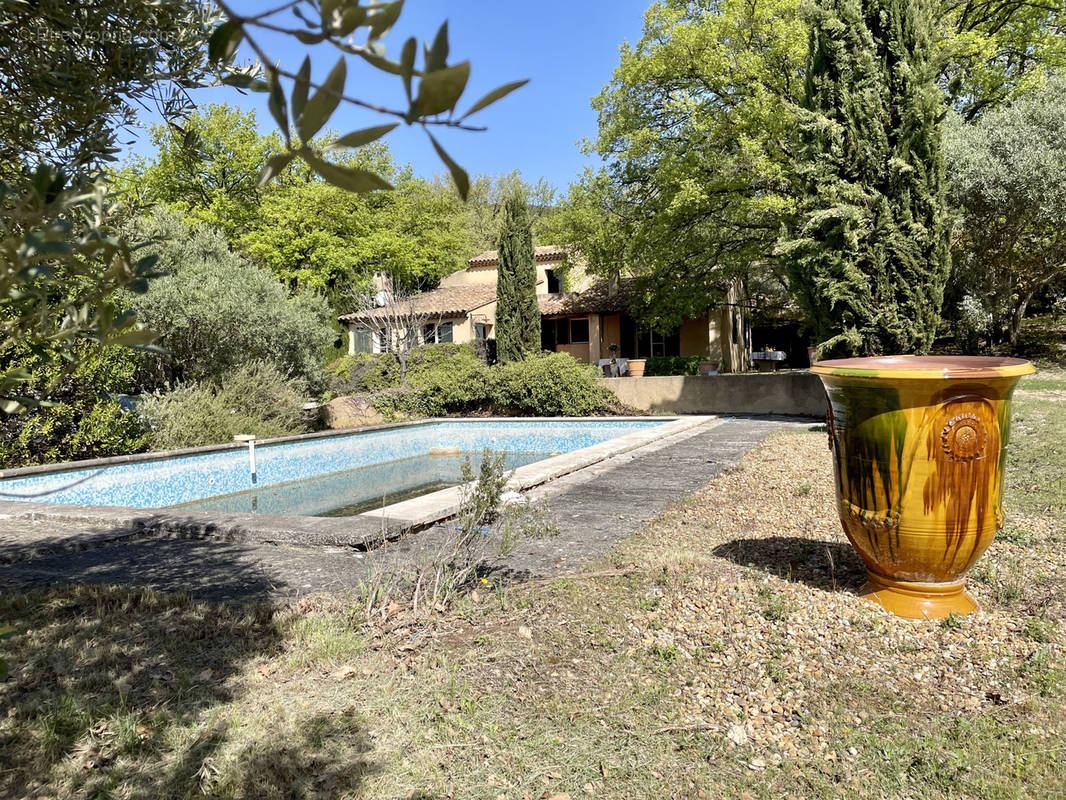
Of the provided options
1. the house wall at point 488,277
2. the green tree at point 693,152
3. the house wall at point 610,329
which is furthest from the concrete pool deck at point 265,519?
the house wall at point 488,277

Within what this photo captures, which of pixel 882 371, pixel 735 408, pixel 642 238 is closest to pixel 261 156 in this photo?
pixel 642 238

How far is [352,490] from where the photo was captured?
36.8ft

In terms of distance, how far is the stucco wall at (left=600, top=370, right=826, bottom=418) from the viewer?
16188 millimetres

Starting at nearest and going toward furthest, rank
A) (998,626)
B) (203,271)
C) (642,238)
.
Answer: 1. (998,626)
2. (203,271)
3. (642,238)

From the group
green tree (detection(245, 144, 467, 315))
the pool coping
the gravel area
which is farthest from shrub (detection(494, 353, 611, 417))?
the gravel area

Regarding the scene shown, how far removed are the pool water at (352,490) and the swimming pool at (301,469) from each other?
0.06 feet

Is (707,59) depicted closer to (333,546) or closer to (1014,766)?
(333,546)

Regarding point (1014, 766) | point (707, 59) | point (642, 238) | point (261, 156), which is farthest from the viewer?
point (261, 156)

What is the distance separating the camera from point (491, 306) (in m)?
30.7

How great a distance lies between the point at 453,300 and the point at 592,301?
6957mm

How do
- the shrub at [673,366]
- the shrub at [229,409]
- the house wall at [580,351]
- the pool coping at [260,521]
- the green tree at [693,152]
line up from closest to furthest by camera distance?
1. the pool coping at [260,521]
2. the shrub at [229,409]
3. the green tree at [693,152]
4. the shrub at [673,366]
5. the house wall at [580,351]

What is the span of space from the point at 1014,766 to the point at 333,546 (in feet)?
14.9

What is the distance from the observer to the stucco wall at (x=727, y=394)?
1619cm

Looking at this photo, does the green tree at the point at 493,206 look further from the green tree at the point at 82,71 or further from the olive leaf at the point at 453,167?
the olive leaf at the point at 453,167
